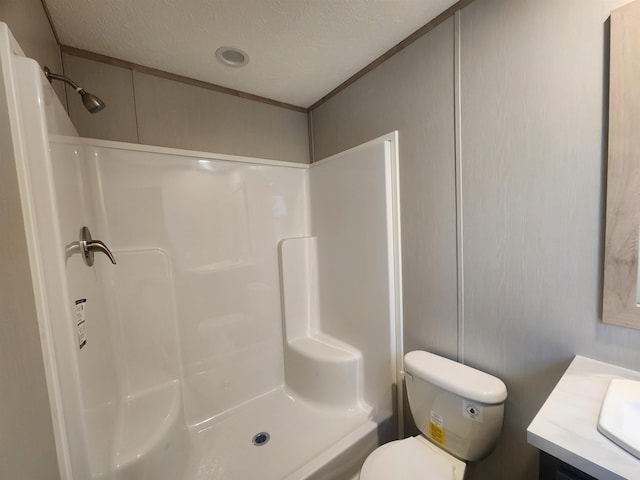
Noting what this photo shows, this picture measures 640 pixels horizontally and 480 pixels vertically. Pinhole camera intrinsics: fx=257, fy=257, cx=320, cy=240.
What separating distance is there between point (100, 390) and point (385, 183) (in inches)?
60.7

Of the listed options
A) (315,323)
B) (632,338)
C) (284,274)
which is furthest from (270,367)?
(632,338)

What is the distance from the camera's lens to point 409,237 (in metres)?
A: 1.37

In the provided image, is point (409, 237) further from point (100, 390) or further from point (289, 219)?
point (100, 390)

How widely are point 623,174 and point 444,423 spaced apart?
3.57ft

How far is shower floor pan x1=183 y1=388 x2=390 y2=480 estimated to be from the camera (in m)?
1.26

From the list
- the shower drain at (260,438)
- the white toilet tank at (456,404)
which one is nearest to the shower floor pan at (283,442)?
the shower drain at (260,438)

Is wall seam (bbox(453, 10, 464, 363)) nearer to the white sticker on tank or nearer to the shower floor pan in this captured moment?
the white sticker on tank

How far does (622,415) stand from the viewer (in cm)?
62

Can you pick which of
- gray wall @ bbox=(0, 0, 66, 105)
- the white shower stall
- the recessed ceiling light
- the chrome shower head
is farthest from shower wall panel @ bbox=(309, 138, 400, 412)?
gray wall @ bbox=(0, 0, 66, 105)

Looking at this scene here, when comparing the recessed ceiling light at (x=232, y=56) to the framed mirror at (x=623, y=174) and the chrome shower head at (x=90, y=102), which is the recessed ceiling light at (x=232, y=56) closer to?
the chrome shower head at (x=90, y=102)

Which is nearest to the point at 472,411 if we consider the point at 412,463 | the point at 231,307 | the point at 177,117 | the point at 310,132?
the point at 412,463

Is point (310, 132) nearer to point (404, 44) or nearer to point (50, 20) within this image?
point (404, 44)

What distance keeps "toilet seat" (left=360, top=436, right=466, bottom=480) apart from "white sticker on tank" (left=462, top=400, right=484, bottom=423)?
0.76 feet

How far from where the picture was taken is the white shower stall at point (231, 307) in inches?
43.9
